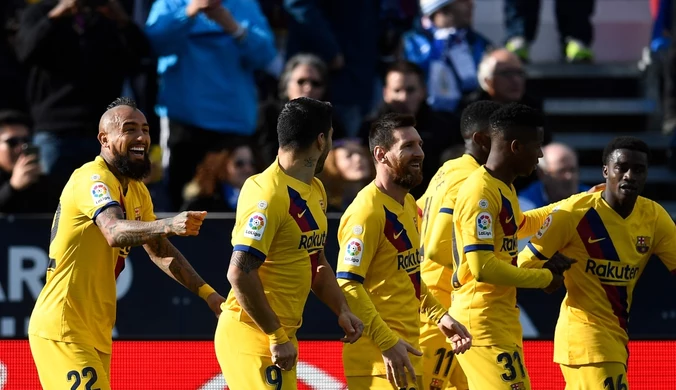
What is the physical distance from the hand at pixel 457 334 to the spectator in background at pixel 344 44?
4.93 metres

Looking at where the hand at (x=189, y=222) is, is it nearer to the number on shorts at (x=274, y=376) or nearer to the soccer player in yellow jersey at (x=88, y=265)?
the soccer player in yellow jersey at (x=88, y=265)

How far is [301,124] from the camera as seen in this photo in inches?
282

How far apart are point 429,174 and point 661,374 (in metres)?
2.75

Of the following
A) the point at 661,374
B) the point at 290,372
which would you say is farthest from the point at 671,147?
the point at 290,372

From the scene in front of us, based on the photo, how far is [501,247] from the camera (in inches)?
309

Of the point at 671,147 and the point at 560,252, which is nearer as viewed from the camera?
the point at 560,252

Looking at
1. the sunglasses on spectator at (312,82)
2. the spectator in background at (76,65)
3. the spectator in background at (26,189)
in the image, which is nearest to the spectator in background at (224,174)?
the sunglasses on spectator at (312,82)

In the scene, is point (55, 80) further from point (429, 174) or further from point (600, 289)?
point (600, 289)

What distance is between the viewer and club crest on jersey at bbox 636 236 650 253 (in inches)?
320

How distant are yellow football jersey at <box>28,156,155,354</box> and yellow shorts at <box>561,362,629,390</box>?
2886 millimetres

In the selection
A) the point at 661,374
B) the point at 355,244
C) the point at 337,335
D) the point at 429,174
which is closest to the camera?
the point at 355,244

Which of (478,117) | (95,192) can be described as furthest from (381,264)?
(95,192)

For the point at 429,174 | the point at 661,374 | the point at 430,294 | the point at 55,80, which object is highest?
the point at 55,80

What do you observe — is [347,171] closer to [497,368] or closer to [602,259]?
[602,259]
